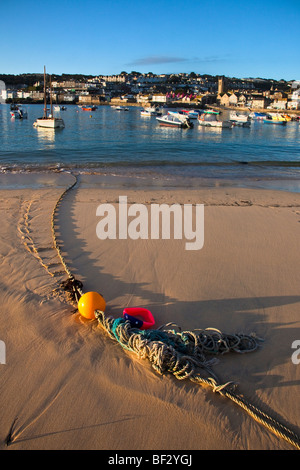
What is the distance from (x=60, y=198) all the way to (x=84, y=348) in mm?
5929

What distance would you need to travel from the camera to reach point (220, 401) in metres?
2.76

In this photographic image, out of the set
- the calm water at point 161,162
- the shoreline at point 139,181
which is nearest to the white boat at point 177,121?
the calm water at point 161,162

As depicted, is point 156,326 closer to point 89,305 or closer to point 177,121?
point 89,305

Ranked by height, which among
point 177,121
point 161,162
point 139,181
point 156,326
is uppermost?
point 177,121

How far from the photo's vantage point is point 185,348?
3229 millimetres

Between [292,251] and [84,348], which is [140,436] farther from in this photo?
[292,251]

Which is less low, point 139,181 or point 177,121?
point 177,121

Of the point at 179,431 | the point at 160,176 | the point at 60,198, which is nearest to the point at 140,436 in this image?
the point at 179,431

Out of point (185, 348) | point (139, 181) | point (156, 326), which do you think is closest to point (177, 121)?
point (139, 181)

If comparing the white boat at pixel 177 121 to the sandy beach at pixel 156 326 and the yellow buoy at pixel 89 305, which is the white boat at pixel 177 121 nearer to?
the sandy beach at pixel 156 326

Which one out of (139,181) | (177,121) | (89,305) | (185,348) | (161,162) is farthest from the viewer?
(177,121)

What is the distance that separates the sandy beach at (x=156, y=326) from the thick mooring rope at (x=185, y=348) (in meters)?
0.07

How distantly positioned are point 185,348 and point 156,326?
20.8 inches

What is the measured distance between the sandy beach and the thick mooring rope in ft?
0.23
